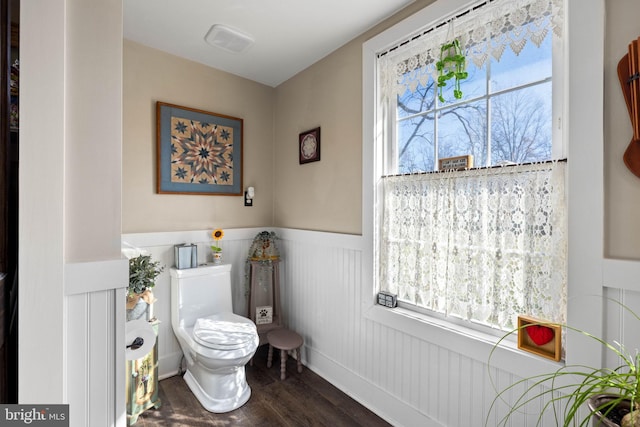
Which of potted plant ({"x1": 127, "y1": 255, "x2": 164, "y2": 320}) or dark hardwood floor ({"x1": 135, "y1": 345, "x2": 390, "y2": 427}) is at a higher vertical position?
potted plant ({"x1": 127, "y1": 255, "x2": 164, "y2": 320})

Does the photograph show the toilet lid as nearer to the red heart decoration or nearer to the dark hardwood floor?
the dark hardwood floor

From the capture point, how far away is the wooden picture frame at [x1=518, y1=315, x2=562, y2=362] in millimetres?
1194

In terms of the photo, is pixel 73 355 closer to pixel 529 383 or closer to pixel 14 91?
pixel 14 91

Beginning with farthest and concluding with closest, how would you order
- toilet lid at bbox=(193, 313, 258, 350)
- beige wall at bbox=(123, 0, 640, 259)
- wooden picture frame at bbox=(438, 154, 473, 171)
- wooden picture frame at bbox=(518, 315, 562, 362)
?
beige wall at bbox=(123, 0, 640, 259), toilet lid at bbox=(193, 313, 258, 350), wooden picture frame at bbox=(438, 154, 473, 171), wooden picture frame at bbox=(518, 315, 562, 362)

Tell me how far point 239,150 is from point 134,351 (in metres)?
1.66

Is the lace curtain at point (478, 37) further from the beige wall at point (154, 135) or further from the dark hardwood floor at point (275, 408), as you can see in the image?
the dark hardwood floor at point (275, 408)

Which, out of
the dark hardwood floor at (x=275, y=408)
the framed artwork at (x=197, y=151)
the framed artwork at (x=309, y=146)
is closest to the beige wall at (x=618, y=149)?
the dark hardwood floor at (x=275, y=408)

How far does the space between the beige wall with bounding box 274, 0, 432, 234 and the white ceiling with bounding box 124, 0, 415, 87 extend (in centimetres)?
12

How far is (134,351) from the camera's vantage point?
164 cm

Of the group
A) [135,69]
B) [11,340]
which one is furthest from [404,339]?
[135,69]

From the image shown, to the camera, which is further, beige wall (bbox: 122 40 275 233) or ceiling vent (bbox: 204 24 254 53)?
beige wall (bbox: 122 40 275 233)

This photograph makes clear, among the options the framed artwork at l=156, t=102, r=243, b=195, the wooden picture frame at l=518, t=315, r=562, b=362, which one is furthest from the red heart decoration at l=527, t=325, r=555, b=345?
the framed artwork at l=156, t=102, r=243, b=195

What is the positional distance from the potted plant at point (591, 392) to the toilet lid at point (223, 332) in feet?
4.47

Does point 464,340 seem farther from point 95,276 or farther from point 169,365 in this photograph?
point 169,365
